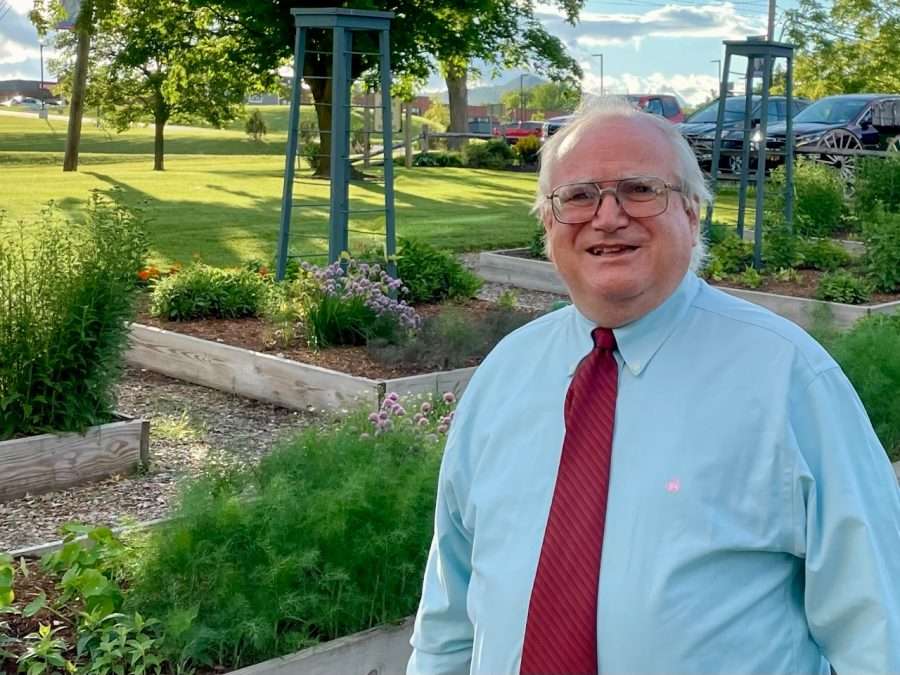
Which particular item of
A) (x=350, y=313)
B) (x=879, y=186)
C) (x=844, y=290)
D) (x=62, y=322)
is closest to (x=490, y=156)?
(x=879, y=186)

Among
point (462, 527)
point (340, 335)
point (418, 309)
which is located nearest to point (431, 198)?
point (418, 309)

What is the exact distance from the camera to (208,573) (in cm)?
396

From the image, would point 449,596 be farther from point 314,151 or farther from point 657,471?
point 314,151

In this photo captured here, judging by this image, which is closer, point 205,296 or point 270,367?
point 270,367

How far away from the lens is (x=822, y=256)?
12883 mm

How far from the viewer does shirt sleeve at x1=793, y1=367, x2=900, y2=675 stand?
2.06 metres

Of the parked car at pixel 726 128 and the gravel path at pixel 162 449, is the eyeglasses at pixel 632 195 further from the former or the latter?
the parked car at pixel 726 128

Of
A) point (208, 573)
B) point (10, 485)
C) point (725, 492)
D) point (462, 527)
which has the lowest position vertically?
point (10, 485)

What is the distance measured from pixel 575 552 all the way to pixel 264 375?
6.12m

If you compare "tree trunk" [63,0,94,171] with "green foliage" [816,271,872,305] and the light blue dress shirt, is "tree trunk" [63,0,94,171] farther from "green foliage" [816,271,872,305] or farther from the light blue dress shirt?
the light blue dress shirt

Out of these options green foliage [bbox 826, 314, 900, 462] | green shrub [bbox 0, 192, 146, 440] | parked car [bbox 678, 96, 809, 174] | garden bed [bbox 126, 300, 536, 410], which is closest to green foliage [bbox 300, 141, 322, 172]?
parked car [bbox 678, 96, 809, 174]

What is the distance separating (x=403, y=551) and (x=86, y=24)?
24703mm

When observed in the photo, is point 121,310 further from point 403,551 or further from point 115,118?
point 115,118

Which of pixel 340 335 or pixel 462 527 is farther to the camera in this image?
pixel 340 335
